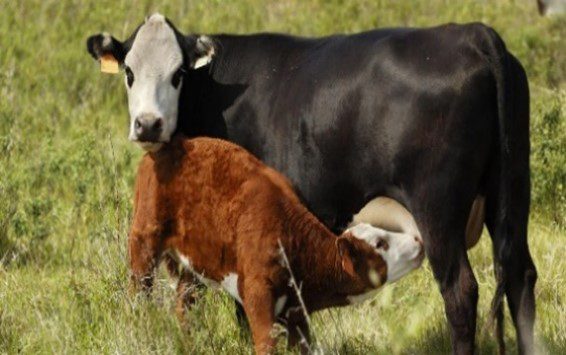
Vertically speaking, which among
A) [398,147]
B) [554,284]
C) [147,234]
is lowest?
[554,284]

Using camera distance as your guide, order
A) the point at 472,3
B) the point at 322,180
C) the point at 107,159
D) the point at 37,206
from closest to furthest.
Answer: the point at 322,180 → the point at 37,206 → the point at 107,159 → the point at 472,3

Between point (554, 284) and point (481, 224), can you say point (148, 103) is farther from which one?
point (554, 284)

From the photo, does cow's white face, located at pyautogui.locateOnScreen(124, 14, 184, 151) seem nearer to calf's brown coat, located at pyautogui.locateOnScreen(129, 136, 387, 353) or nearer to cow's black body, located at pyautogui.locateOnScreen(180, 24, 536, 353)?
calf's brown coat, located at pyautogui.locateOnScreen(129, 136, 387, 353)

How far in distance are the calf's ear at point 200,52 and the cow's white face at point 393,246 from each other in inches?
52.5

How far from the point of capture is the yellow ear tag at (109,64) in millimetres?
7145

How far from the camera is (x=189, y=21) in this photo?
1339 cm

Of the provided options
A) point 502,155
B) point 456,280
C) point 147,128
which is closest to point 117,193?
point 147,128

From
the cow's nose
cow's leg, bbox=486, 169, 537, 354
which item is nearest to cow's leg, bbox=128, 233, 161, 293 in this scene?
the cow's nose

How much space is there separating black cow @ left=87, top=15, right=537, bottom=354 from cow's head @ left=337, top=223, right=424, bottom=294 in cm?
11

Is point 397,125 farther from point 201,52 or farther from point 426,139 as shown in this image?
point 201,52

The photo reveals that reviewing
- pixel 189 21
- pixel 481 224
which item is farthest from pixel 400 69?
pixel 189 21

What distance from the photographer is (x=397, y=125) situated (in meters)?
6.02

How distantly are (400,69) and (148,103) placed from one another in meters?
1.25

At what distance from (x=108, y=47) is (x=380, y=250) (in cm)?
192
